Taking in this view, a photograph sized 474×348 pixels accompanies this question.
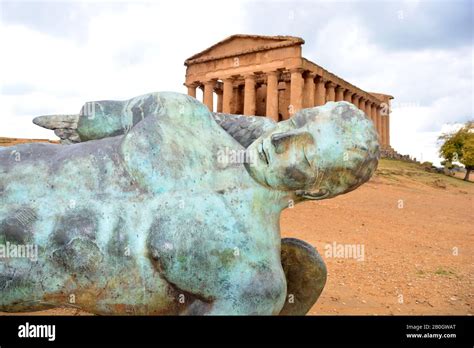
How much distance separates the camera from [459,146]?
3919 cm

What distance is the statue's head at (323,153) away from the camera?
180cm

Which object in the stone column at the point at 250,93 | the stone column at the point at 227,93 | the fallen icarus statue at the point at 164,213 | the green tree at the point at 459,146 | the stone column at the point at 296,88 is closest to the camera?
the fallen icarus statue at the point at 164,213

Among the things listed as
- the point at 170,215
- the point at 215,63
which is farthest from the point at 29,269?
the point at 215,63

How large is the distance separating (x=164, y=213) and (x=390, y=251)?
26.7 feet

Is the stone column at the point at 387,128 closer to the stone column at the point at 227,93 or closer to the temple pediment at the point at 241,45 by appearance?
the stone column at the point at 227,93

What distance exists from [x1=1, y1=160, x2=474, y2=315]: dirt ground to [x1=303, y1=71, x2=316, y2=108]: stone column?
13569mm

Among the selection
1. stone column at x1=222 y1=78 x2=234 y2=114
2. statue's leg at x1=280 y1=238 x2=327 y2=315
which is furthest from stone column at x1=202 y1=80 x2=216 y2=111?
statue's leg at x1=280 y1=238 x2=327 y2=315

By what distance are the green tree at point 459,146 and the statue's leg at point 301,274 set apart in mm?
39522

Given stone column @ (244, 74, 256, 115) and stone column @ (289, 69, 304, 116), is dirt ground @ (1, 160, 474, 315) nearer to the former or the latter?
stone column @ (289, 69, 304, 116)

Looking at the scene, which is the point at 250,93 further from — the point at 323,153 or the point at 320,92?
the point at 323,153

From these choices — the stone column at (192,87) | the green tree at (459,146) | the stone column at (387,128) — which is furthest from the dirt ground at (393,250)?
the stone column at (387,128)

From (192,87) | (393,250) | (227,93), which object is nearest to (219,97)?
(192,87)

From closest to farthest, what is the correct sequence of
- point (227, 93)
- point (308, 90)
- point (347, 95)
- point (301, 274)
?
point (301, 274) < point (308, 90) < point (227, 93) < point (347, 95)

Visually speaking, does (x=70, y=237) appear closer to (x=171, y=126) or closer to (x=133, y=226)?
(x=133, y=226)
